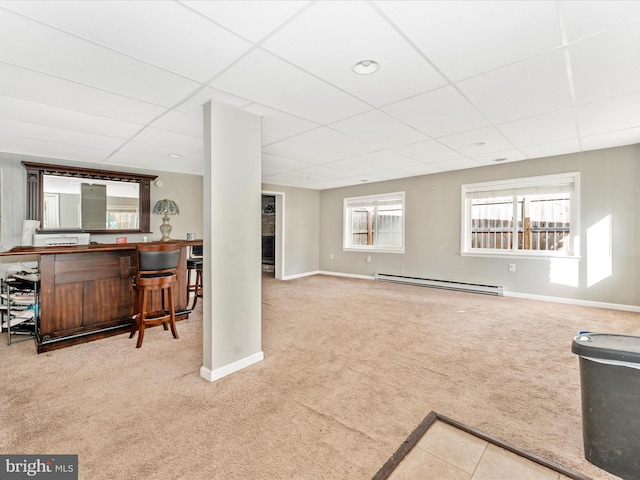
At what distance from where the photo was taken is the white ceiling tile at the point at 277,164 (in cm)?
454

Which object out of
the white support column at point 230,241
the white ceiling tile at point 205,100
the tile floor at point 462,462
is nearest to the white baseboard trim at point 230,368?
the white support column at point 230,241

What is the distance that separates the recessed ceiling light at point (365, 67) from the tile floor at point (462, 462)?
2.33 meters

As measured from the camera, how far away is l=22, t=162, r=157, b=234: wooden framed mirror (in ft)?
14.1

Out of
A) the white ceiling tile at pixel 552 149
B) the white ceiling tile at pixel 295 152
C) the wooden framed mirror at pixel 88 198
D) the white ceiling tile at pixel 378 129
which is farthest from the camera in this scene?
the wooden framed mirror at pixel 88 198

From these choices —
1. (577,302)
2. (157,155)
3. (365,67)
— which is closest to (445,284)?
(577,302)

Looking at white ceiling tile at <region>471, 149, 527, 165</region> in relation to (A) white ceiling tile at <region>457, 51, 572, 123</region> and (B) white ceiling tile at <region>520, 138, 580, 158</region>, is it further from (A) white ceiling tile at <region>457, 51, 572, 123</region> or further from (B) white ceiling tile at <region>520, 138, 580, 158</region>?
(A) white ceiling tile at <region>457, 51, 572, 123</region>

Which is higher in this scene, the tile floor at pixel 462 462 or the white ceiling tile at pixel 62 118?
the white ceiling tile at pixel 62 118

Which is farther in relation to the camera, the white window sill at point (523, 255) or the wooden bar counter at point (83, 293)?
the white window sill at point (523, 255)

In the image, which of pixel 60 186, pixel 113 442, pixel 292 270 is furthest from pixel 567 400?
pixel 60 186

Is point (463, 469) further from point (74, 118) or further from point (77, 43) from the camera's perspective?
point (74, 118)

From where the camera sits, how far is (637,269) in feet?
13.4

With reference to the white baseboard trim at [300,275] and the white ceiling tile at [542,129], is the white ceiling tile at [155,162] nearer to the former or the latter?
the white baseboard trim at [300,275]

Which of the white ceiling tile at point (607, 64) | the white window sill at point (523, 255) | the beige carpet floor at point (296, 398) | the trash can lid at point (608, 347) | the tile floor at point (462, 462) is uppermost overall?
the white ceiling tile at point (607, 64)

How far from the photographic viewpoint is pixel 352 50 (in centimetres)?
180
